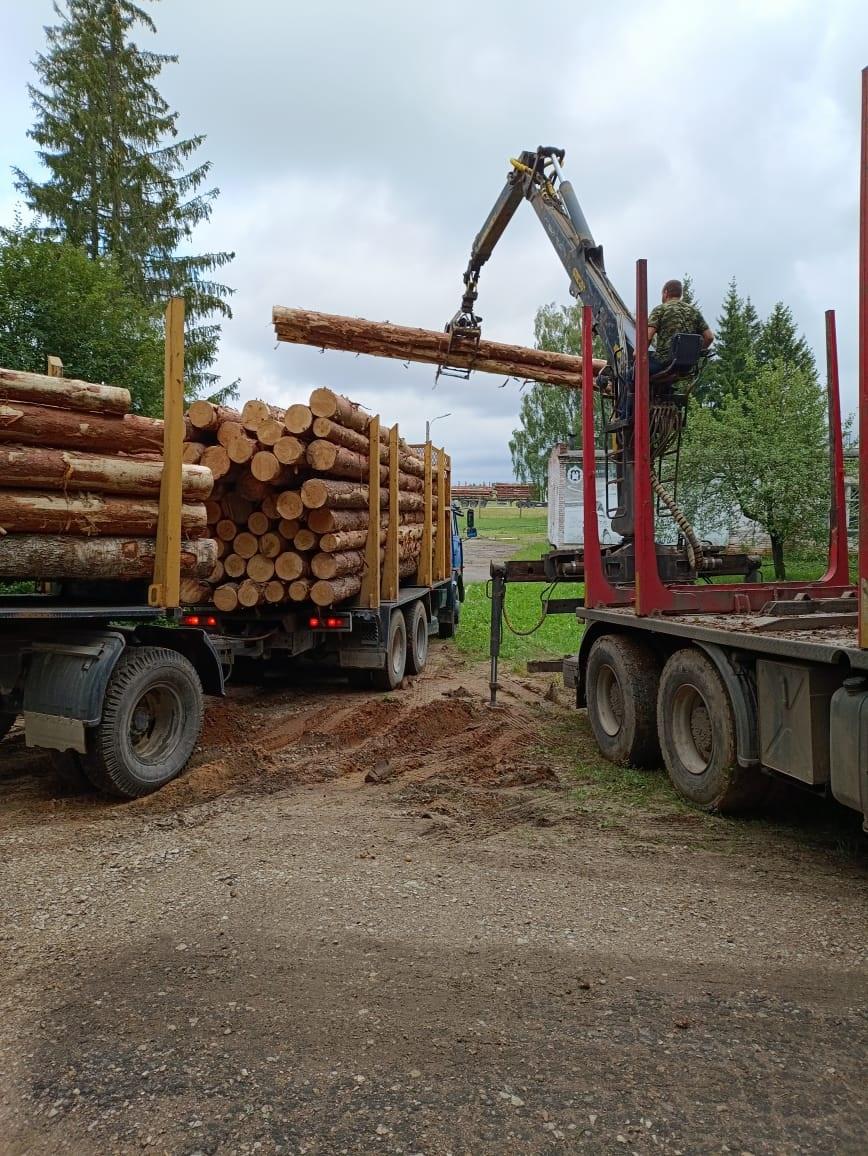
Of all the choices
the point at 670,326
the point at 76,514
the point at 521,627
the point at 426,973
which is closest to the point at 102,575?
the point at 76,514

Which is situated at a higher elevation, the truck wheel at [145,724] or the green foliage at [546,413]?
the green foliage at [546,413]

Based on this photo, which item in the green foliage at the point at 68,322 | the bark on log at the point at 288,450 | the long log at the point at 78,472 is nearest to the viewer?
the long log at the point at 78,472

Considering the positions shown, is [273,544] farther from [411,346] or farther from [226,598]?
[411,346]

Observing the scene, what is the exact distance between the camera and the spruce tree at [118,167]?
18328mm

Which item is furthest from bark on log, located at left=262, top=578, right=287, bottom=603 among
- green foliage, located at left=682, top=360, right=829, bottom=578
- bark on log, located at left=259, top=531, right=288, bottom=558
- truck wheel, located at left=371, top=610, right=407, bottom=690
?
green foliage, located at left=682, top=360, right=829, bottom=578

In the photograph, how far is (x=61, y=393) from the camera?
16.9 feet

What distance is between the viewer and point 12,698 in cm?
531

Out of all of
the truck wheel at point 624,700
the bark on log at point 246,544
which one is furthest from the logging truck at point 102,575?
the truck wheel at point 624,700

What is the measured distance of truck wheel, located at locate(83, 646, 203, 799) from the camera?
516 centimetres

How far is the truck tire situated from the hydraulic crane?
5.48ft

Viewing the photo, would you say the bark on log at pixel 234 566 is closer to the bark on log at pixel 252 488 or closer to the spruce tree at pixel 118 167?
the bark on log at pixel 252 488

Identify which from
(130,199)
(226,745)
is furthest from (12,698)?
(130,199)

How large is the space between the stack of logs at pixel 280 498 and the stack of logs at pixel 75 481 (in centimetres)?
204

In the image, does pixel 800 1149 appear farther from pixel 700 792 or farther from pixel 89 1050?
pixel 700 792
